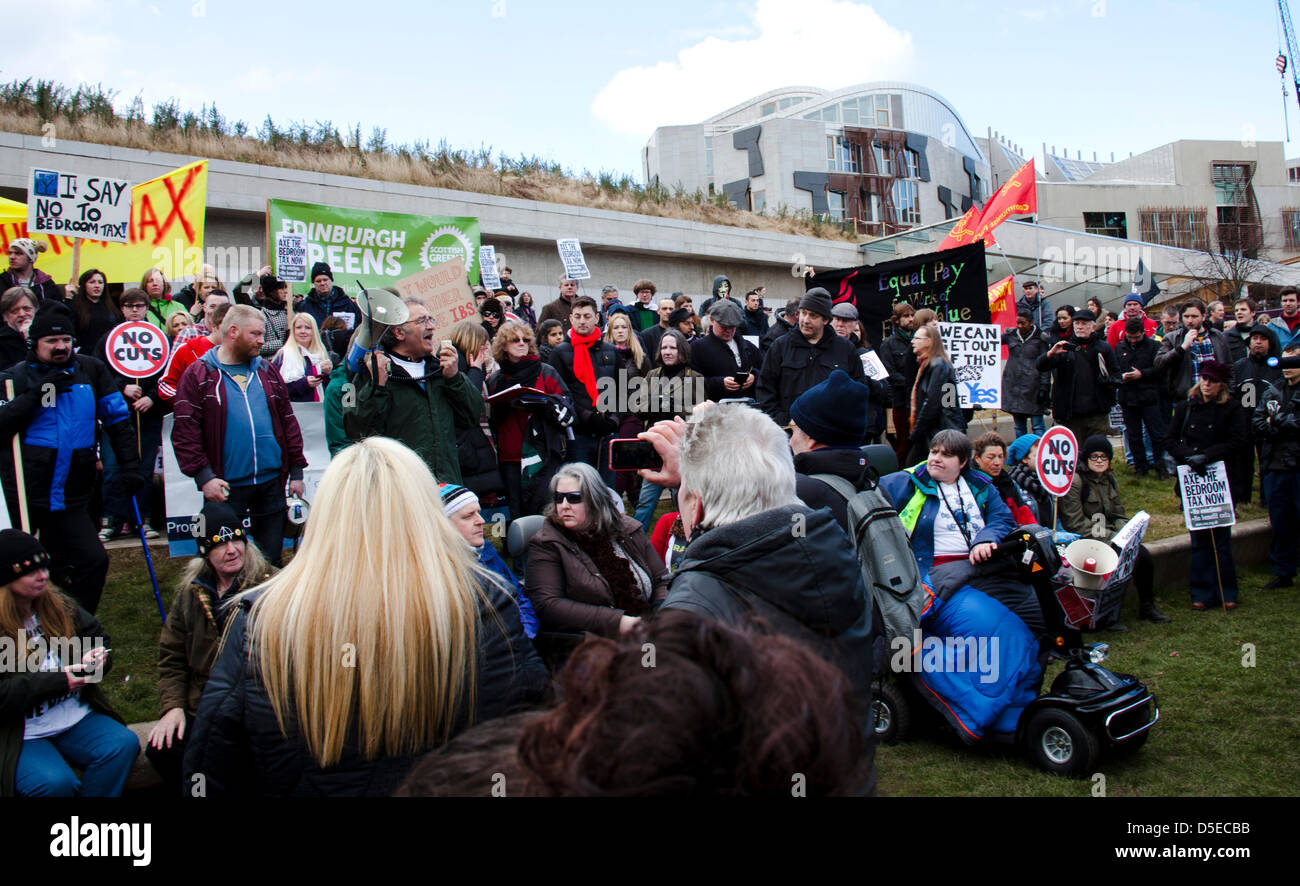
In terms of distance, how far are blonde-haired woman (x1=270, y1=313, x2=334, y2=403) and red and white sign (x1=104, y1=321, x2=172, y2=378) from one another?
936 millimetres

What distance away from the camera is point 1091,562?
6980mm

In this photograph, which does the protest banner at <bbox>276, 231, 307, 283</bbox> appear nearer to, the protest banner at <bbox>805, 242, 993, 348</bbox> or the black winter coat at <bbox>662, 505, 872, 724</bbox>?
the protest banner at <bbox>805, 242, 993, 348</bbox>

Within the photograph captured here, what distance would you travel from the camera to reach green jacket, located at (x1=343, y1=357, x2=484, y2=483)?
568 cm

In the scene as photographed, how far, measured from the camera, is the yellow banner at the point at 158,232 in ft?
34.9

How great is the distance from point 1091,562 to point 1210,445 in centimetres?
275

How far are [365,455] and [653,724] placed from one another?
1.54 m

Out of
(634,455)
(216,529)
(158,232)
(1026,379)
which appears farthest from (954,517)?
(158,232)

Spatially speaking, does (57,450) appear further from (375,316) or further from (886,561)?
(886,561)

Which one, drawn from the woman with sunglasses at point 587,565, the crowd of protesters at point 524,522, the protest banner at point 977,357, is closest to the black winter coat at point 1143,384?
the crowd of protesters at point 524,522

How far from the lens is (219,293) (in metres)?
9.88

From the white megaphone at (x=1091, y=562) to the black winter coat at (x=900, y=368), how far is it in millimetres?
3334

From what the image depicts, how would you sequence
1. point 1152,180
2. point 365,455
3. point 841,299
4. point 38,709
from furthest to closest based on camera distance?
point 1152,180, point 841,299, point 38,709, point 365,455
